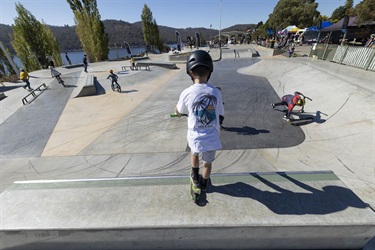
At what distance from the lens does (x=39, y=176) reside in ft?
15.9

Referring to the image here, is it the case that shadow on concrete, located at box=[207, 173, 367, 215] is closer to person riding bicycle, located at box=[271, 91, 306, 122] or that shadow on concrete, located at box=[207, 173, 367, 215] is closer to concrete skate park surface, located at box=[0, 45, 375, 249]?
concrete skate park surface, located at box=[0, 45, 375, 249]

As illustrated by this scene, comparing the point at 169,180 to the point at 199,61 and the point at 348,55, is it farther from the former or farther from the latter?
the point at 348,55

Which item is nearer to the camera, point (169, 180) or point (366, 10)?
point (169, 180)

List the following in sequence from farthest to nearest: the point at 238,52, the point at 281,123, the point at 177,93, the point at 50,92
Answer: the point at 238,52, the point at 50,92, the point at 177,93, the point at 281,123

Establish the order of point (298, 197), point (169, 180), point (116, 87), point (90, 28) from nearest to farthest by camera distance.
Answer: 1. point (298, 197)
2. point (169, 180)
3. point (116, 87)
4. point (90, 28)

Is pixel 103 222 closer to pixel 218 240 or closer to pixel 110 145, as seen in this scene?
pixel 218 240

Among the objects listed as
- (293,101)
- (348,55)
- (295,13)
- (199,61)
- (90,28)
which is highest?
(295,13)

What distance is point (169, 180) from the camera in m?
3.13

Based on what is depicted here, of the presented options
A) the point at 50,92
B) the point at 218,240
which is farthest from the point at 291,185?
the point at 50,92

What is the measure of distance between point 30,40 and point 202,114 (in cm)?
4099

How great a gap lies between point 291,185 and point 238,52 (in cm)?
3039

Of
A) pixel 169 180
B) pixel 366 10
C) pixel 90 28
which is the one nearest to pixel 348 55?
pixel 366 10

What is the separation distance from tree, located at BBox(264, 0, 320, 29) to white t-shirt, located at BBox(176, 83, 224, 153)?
69.7 metres

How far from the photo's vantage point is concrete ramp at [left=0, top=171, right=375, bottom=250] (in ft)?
7.29
